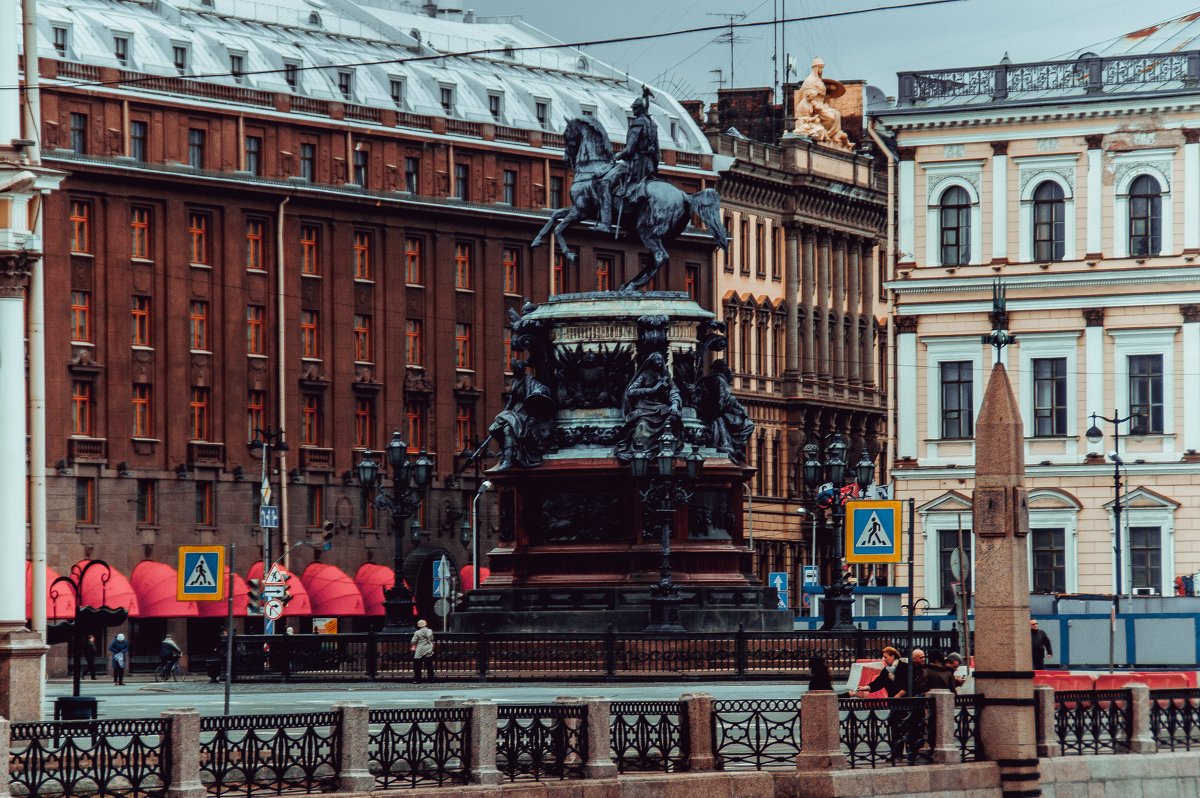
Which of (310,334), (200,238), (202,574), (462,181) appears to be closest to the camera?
(202,574)

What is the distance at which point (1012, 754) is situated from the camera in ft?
105

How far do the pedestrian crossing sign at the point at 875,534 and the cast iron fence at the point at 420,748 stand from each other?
8.55 m

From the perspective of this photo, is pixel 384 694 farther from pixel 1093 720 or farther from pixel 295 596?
pixel 295 596

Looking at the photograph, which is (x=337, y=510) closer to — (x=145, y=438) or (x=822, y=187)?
(x=145, y=438)

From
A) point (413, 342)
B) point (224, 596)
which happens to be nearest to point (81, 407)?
point (224, 596)

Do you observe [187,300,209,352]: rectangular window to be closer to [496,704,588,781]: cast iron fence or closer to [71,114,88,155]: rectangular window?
[71,114,88,155]: rectangular window

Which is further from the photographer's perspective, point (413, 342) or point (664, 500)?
point (413, 342)

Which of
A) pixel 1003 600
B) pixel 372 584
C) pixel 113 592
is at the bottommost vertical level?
pixel 372 584

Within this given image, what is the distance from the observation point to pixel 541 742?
92.6ft

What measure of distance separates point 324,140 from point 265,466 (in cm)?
1239

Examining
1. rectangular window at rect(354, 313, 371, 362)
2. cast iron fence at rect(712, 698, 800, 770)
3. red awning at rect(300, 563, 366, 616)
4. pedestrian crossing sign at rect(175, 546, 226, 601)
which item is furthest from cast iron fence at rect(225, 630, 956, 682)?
rectangular window at rect(354, 313, 371, 362)

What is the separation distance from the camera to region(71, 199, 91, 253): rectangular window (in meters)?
85.2

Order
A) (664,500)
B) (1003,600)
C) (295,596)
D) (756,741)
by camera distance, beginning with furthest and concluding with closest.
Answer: (295,596), (664,500), (1003,600), (756,741)

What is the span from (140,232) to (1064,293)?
27.7 metres
